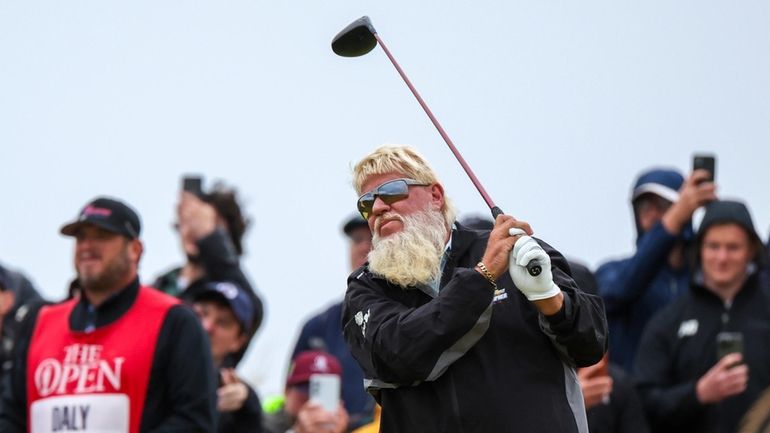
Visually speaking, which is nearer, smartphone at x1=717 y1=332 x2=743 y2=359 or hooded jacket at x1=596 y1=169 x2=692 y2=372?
smartphone at x1=717 y1=332 x2=743 y2=359

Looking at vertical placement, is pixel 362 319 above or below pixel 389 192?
below

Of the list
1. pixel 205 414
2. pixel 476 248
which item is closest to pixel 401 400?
pixel 476 248

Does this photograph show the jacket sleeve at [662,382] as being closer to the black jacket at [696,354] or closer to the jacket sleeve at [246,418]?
the black jacket at [696,354]

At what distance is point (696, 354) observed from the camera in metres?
9.03

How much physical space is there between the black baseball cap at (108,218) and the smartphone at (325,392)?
1422 millimetres

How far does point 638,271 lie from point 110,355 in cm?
327

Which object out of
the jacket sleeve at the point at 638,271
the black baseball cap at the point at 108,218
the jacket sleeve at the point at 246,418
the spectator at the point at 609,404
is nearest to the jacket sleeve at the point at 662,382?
the spectator at the point at 609,404

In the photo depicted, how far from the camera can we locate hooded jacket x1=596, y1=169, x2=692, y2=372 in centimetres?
959

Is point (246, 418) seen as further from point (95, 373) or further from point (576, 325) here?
point (576, 325)

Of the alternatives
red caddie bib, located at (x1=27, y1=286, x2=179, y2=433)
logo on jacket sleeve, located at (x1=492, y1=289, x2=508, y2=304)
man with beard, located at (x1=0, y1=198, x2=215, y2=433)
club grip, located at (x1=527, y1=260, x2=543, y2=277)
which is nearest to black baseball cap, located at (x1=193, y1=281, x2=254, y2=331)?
man with beard, located at (x1=0, y1=198, x2=215, y2=433)

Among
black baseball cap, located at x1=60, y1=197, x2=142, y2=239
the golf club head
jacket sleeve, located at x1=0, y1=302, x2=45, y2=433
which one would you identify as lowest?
jacket sleeve, located at x1=0, y1=302, x2=45, y2=433

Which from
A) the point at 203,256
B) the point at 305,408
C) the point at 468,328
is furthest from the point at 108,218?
the point at 468,328

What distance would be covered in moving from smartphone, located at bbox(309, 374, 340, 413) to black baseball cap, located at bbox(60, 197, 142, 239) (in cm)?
142

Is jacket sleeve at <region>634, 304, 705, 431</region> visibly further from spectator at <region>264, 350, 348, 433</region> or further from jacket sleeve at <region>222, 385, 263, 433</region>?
jacket sleeve at <region>222, 385, 263, 433</region>
